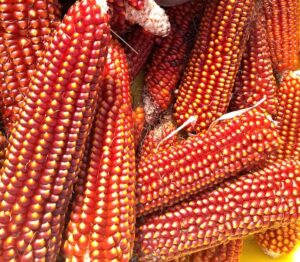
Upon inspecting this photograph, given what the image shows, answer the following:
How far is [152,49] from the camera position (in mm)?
1635

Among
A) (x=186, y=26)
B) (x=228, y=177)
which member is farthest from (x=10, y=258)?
(x=186, y=26)

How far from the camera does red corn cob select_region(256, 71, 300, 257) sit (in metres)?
1.65

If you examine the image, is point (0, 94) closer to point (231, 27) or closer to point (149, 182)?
point (149, 182)

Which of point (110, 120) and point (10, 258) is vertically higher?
point (110, 120)

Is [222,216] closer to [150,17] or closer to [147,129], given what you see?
[147,129]

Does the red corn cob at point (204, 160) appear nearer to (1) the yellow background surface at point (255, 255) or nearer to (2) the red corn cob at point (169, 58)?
(2) the red corn cob at point (169, 58)

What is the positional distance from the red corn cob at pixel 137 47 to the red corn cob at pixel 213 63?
7.8 inches

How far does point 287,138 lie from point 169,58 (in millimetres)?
595

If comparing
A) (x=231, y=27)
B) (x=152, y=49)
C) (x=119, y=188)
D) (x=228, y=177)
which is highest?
(x=231, y=27)

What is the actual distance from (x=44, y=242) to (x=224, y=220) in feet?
1.92

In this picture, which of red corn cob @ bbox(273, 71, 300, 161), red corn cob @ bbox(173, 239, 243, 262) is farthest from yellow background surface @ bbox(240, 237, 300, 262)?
red corn cob @ bbox(273, 71, 300, 161)

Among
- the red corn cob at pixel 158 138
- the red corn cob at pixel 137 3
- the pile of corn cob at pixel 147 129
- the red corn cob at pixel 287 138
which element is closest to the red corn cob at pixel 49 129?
the pile of corn cob at pixel 147 129

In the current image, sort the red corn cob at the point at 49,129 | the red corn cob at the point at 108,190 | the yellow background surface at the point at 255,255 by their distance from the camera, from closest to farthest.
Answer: the red corn cob at the point at 49,129, the red corn cob at the point at 108,190, the yellow background surface at the point at 255,255

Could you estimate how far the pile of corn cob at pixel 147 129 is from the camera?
0.99 metres
